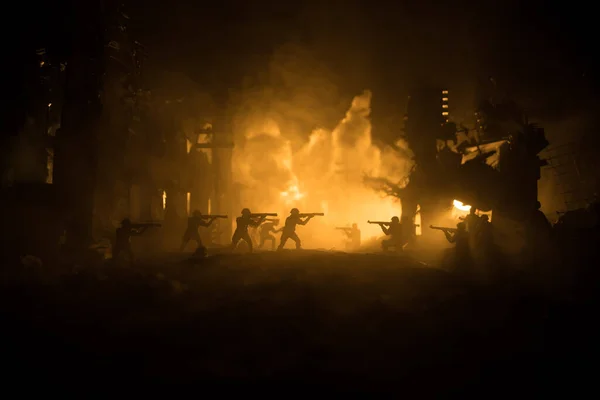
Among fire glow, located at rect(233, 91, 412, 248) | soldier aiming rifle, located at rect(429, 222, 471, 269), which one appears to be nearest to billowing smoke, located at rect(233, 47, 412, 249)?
fire glow, located at rect(233, 91, 412, 248)

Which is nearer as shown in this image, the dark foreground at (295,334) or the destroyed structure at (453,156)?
the dark foreground at (295,334)

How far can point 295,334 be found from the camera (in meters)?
6.19

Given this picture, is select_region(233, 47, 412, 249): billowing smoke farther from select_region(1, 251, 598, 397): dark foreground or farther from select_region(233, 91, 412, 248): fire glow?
select_region(1, 251, 598, 397): dark foreground

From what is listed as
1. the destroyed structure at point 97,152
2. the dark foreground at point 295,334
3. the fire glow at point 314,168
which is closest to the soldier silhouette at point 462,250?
the dark foreground at point 295,334

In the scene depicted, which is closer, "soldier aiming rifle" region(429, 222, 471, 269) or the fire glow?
"soldier aiming rifle" region(429, 222, 471, 269)

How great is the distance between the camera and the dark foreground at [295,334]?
4.92 m

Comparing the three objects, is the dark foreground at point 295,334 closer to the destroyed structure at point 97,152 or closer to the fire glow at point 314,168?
the destroyed structure at point 97,152

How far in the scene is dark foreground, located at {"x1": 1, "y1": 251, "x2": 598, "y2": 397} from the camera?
16.1ft

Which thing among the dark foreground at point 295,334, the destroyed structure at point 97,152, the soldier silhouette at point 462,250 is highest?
the destroyed structure at point 97,152

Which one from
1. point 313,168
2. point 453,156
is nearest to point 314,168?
point 313,168

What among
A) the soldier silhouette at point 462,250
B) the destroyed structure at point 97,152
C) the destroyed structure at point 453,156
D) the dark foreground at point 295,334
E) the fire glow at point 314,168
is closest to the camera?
the dark foreground at point 295,334

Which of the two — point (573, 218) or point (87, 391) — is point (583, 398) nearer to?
point (87, 391)

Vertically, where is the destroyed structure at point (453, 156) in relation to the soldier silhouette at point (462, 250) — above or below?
above

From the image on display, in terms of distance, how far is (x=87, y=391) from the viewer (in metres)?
4.52
